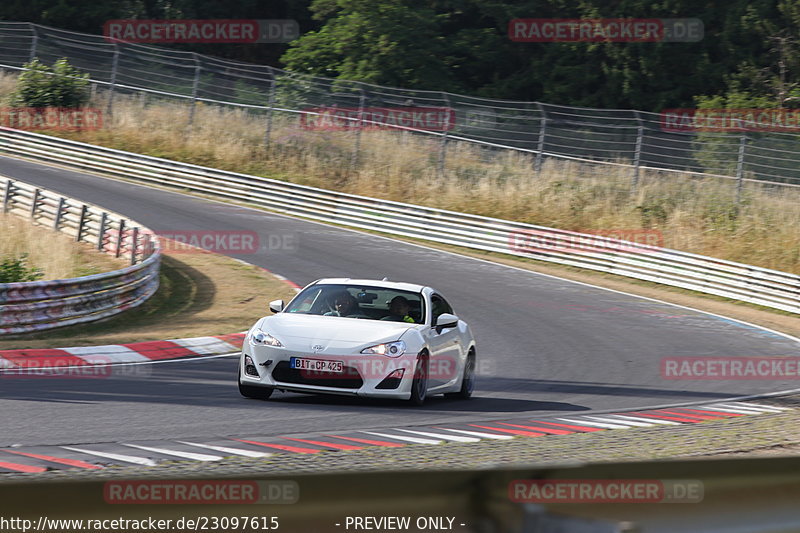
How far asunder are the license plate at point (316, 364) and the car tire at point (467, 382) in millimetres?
2182

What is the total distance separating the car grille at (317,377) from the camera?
10172 mm

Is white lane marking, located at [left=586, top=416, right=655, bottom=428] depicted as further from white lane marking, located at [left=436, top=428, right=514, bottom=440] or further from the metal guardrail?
the metal guardrail

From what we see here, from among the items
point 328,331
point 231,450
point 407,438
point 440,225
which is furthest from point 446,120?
point 231,450

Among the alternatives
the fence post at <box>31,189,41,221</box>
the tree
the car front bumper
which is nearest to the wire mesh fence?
the tree

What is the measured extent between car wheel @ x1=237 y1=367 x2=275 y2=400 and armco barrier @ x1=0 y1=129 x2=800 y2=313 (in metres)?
16.9

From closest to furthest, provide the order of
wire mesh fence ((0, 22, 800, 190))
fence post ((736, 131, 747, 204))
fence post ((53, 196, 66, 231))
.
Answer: fence post ((53, 196, 66, 231))
fence post ((736, 131, 747, 204))
wire mesh fence ((0, 22, 800, 190))

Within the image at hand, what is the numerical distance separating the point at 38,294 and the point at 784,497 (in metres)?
14.1

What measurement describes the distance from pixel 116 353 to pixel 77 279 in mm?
3335

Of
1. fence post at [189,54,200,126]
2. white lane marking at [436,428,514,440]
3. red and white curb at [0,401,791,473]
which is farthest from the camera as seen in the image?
fence post at [189,54,200,126]

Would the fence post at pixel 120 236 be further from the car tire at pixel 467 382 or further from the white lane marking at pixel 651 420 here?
the white lane marking at pixel 651 420

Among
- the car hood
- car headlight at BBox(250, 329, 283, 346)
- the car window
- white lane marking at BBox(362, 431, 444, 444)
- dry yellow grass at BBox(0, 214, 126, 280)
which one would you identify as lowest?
dry yellow grass at BBox(0, 214, 126, 280)

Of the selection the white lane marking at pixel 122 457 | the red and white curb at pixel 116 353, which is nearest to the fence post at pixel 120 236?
the red and white curb at pixel 116 353

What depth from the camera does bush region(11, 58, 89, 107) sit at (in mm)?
40875

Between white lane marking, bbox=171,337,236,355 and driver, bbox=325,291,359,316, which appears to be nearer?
driver, bbox=325,291,359,316
